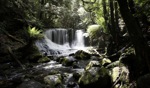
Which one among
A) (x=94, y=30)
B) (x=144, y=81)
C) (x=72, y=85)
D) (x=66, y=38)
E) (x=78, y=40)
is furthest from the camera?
(x=78, y=40)

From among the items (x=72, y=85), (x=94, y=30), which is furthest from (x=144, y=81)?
(x=94, y=30)

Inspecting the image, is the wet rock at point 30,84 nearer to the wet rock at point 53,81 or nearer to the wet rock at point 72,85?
the wet rock at point 53,81

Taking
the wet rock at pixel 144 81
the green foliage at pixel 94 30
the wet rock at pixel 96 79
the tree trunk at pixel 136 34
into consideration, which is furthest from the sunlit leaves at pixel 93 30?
the wet rock at pixel 144 81

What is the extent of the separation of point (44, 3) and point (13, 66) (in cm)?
1674

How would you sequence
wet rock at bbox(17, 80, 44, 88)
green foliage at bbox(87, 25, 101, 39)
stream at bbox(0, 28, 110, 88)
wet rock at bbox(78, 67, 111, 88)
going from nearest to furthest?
1. wet rock at bbox(78, 67, 111, 88)
2. stream at bbox(0, 28, 110, 88)
3. wet rock at bbox(17, 80, 44, 88)
4. green foliage at bbox(87, 25, 101, 39)

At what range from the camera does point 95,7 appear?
49.3 feet

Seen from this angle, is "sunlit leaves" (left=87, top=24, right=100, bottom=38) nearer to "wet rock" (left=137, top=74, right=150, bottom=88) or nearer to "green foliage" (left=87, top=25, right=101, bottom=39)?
"green foliage" (left=87, top=25, right=101, bottom=39)

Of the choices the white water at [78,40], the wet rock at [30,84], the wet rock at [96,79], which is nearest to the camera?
the wet rock at [96,79]

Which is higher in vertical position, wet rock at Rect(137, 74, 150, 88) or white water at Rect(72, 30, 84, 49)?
wet rock at Rect(137, 74, 150, 88)

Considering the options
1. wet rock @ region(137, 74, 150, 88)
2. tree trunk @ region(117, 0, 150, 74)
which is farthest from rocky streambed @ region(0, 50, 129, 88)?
tree trunk @ region(117, 0, 150, 74)

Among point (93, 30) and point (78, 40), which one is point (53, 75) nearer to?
point (93, 30)

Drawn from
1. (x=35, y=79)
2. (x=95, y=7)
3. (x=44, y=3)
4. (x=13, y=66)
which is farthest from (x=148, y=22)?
(x=44, y=3)

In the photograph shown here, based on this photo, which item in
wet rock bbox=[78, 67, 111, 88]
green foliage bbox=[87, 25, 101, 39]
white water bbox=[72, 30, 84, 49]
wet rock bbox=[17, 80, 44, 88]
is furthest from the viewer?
white water bbox=[72, 30, 84, 49]

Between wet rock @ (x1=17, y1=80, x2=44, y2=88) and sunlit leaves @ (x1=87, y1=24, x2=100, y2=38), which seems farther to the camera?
sunlit leaves @ (x1=87, y1=24, x2=100, y2=38)
